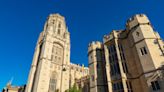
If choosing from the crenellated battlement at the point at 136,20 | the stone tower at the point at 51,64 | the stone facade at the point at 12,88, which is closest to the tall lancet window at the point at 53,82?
the stone tower at the point at 51,64

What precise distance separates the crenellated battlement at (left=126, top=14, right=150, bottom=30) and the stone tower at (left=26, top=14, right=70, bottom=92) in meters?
30.2

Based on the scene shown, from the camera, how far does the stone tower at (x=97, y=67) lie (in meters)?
31.3

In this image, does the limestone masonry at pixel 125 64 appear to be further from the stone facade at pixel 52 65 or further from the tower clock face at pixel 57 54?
the tower clock face at pixel 57 54

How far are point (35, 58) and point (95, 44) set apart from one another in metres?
31.3

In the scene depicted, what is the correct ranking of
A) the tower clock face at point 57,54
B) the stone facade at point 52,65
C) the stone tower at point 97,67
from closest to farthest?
the stone tower at point 97,67 < the stone facade at point 52,65 < the tower clock face at point 57,54

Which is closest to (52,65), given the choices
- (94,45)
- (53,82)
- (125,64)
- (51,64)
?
(51,64)

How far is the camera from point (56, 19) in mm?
72750

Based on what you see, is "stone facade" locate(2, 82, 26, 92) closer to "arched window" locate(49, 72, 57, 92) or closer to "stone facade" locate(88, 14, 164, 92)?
"arched window" locate(49, 72, 57, 92)

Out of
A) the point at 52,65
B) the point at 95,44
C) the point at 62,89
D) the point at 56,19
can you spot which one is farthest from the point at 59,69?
the point at 56,19

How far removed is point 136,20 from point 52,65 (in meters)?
35.3

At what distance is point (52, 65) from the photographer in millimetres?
52500

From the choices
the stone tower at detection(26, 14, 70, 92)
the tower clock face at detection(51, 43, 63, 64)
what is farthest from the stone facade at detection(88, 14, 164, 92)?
the tower clock face at detection(51, 43, 63, 64)

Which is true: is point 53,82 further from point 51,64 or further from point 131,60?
point 131,60

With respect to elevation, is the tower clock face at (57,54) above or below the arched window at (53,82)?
above
